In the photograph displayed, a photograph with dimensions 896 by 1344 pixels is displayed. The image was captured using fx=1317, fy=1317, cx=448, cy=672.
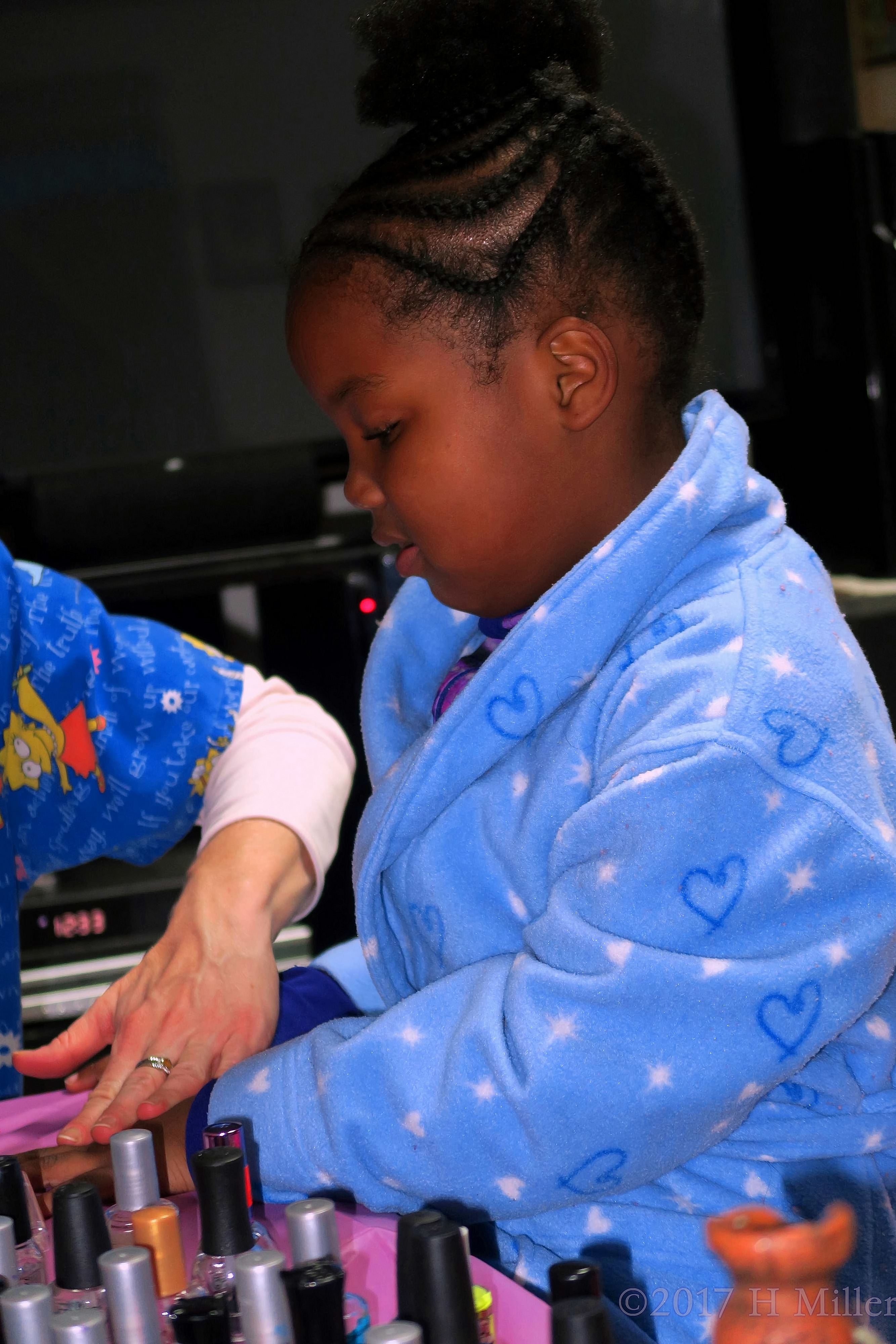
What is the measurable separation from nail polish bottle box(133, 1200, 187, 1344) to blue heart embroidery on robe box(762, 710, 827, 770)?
0.89ft

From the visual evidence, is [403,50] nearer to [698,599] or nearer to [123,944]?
[698,599]

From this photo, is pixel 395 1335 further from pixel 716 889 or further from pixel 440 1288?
pixel 716 889

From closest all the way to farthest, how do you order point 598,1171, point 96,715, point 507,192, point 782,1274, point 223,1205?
1. point 782,1274
2. point 223,1205
3. point 598,1171
4. point 507,192
5. point 96,715

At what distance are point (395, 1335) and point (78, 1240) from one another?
116mm

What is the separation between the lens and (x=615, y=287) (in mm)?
637

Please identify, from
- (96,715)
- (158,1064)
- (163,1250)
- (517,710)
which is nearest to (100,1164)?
(158,1064)

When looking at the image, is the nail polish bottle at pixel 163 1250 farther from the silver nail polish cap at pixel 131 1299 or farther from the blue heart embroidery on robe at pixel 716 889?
the blue heart embroidery on robe at pixel 716 889

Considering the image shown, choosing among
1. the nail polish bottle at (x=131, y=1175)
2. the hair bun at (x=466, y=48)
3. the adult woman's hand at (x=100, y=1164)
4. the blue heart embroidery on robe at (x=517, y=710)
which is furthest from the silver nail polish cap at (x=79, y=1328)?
the hair bun at (x=466, y=48)

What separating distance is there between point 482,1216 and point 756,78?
68.1 inches

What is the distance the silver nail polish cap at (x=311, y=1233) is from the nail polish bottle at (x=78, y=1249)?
0.18 ft

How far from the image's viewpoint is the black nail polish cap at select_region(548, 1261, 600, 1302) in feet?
1.07

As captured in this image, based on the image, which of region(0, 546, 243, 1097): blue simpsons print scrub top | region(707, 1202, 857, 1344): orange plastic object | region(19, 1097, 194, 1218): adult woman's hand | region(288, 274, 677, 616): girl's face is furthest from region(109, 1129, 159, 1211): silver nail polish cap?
region(0, 546, 243, 1097): blue simpsons print scrub top

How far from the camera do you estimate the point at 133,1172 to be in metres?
0.44

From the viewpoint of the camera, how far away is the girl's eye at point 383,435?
63 centimetres
